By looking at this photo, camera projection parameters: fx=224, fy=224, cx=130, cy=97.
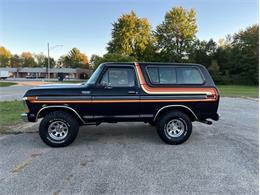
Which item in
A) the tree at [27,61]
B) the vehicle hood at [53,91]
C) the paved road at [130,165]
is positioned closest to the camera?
the paved road at [130,165]

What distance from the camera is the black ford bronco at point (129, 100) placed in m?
5.14

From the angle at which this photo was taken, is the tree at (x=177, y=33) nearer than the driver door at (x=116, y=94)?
No

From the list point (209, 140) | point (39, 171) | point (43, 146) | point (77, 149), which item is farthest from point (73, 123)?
point (209, 140)

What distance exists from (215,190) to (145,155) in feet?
5.49

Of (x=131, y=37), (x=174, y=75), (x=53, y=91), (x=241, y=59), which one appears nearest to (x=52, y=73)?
(x=131, y=37)

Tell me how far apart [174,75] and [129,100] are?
51.1 inches

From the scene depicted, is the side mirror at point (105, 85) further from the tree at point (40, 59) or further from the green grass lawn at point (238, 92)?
the tree at point (40, 59)

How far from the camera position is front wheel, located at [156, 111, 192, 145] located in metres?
5.38

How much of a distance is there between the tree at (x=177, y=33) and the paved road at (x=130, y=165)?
161 feet

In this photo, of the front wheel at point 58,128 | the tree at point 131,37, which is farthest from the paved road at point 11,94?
the tree at point 131,37

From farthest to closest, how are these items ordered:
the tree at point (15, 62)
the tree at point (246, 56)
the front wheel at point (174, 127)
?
1. the tree at point (15, 62)
2. the tree at point (246, 56)
3. the front wheel at point (174, 127)

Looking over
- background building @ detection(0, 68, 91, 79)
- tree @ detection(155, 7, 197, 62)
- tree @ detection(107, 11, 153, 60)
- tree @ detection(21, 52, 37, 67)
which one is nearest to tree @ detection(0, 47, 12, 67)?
tree @ detection(21, 52, 37, 67)

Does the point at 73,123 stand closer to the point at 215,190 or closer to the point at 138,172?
the point at 138,172

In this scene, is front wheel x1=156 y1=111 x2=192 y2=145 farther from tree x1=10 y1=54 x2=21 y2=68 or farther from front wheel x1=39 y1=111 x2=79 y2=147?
tree x1=10 y1=54 x2=21 y2=68
